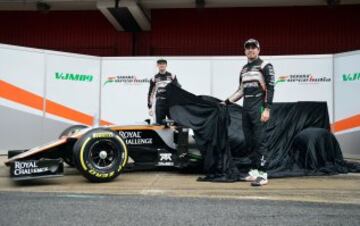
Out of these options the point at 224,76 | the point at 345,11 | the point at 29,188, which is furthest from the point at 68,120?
the point at 345,11

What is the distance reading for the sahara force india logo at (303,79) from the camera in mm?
9711

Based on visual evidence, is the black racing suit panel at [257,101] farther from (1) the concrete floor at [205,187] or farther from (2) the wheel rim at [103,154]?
(2) the wheel rim at [103,154]

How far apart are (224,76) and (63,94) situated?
3831mm

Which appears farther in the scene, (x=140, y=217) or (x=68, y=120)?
(x=68, y=120)

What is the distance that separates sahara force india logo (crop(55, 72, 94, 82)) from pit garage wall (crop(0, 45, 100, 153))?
0.02m

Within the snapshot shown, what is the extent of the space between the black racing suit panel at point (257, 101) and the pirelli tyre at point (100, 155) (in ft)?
5.46

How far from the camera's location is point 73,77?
10164 millimetres

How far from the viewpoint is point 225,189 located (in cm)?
499

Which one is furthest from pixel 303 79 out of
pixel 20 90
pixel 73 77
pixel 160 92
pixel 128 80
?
pixel 20 90

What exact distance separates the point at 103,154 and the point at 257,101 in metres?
2.09

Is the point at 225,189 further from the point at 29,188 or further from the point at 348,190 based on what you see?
the point at 29,188

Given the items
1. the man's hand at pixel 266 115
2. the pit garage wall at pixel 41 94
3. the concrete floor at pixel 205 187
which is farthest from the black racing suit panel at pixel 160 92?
the pit garage wall at pixel 41 94

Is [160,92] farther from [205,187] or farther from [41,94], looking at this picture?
[41,94]

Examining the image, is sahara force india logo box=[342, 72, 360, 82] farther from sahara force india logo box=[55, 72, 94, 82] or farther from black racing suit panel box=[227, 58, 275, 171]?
sahara force india logo box=[55, 72, 94, 82]
